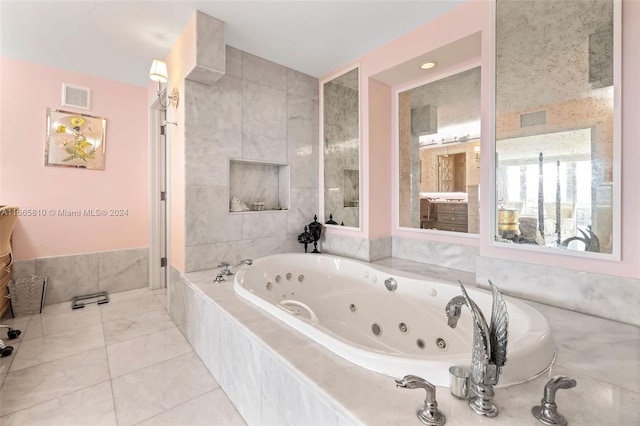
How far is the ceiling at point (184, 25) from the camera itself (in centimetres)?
188

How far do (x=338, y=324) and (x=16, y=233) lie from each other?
3.13 metres

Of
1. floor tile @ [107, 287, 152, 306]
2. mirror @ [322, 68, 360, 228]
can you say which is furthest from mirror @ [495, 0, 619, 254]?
floor tile @ [107, 287, 152, 306]

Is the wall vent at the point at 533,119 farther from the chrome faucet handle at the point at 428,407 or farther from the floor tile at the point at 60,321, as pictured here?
the floor tile at the point at 60,321

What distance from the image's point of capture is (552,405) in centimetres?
74

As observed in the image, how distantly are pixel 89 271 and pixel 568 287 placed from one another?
411cm

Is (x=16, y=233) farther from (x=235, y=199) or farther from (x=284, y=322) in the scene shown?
(x=284, y=322)

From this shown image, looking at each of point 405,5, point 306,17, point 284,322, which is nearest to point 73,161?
point 306,17

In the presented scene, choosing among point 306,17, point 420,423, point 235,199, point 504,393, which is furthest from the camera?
point 235,199

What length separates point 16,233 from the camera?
2619 mm

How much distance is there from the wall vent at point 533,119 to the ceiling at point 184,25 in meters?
0.88

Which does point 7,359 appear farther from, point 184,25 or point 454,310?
point 454,310

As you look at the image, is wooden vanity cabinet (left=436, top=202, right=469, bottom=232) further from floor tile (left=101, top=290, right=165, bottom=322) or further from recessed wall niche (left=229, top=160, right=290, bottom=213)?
floor tile (left=101, top=290, right=165, bottom=322)

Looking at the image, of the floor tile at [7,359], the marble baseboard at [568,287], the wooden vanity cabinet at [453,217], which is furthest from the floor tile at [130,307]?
the marble baseboard at [568,287]

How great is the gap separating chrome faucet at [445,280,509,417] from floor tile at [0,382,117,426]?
5.39ft
